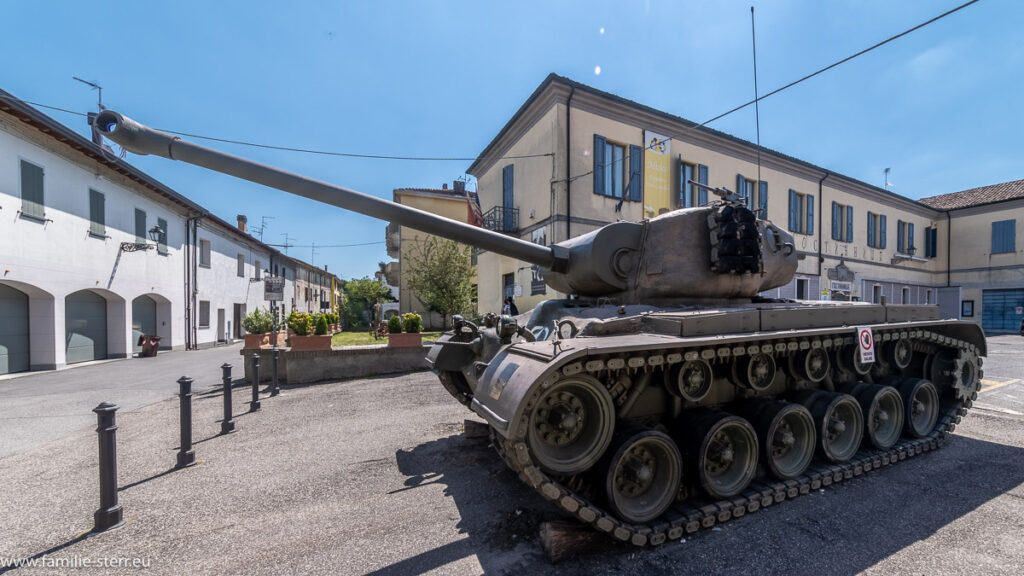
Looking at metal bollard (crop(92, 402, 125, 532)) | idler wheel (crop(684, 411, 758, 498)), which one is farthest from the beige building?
metal bollard (crop(92, 402, 125, 532))

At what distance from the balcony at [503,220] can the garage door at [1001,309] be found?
3133cm

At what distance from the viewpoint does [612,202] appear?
14.3m

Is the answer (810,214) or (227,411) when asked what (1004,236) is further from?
(227,411)

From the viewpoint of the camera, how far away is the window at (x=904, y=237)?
25438 millimetres

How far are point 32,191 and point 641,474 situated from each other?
54.6 feet

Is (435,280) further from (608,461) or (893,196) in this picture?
(893,196)

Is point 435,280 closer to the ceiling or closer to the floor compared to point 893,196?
closer to the floor

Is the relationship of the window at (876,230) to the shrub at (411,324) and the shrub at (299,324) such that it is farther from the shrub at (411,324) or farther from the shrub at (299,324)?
the shrub at (299,324)

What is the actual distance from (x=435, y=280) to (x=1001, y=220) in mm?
34548

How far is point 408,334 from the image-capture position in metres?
10.8

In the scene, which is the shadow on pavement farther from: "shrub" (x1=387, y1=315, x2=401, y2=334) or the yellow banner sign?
the yellow banner sign

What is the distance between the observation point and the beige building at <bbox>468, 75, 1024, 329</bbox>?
1362 centimetres

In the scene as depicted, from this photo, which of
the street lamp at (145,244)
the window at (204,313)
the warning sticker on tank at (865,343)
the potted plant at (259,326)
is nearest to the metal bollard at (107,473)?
the warning sticker on tank at (865,343)

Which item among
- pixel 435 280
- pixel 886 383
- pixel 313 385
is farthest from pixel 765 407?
pixel 435 280
